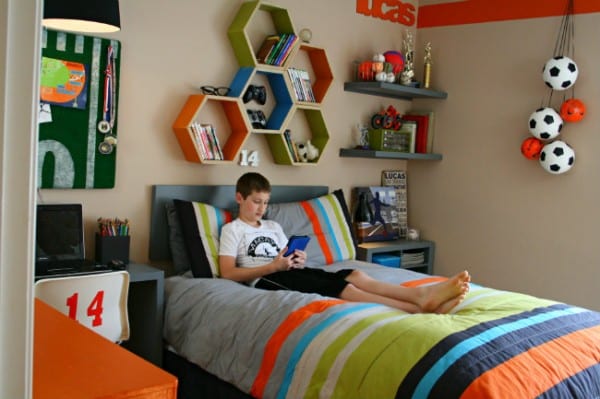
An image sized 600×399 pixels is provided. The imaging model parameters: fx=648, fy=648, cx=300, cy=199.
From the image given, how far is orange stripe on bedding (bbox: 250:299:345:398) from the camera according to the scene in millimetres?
2438

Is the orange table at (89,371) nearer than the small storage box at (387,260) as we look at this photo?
Yes

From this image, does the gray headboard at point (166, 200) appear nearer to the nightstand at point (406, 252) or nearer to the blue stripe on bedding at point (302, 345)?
the nightstand at point (406, 252)

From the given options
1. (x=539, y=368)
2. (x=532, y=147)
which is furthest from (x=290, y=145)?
(x=539, y=368)

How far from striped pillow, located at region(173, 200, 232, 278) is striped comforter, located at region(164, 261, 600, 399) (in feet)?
0.94

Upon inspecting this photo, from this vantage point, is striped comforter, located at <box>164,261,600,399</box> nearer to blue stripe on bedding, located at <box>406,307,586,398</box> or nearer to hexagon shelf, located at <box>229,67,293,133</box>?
blue stripe on bedding, located at <box>406,307,586,398</box>

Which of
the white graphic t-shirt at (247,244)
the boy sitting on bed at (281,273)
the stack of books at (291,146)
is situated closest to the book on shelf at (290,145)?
the stack of books at (291,146)

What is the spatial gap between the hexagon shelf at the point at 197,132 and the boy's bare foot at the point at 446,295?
1470 mm

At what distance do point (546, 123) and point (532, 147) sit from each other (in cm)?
18

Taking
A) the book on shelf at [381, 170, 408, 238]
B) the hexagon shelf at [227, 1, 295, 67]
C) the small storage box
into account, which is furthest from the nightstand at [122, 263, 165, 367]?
the book on shelf at [381, 170, 408, 238]

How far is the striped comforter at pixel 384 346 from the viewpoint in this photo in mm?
2033

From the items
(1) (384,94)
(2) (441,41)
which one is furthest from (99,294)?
(2) (441,41)

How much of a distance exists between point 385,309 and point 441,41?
107 inches

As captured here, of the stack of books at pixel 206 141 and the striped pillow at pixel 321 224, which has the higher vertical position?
the stack of books at pixel 206 141

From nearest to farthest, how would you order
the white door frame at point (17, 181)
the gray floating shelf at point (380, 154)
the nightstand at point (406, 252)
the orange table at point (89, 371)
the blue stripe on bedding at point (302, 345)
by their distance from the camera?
the white door frame at point (17, 181) → the orange table at point (89, 371) → the blue stripe on bedding at point (302, 345) → the nightstand at point (406, 252) → the gray floating shelf at point (380, 154)
